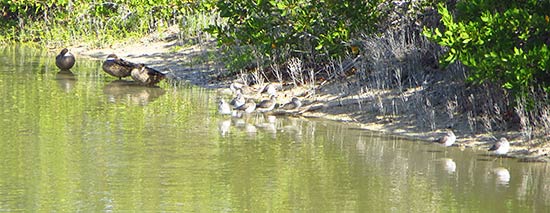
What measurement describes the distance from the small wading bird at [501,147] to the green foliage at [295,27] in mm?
5048

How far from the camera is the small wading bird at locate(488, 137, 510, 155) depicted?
11317mm

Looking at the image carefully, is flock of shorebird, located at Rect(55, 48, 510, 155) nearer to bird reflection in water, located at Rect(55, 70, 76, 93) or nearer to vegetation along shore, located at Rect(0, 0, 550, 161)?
vegetation along shore, located at Rect(0, 0, 550, 161)

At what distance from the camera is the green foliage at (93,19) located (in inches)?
968

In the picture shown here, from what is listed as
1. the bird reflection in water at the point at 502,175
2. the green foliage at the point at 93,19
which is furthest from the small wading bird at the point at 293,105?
the green foliage at the point at 93,19

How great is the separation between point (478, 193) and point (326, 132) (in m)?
3.78

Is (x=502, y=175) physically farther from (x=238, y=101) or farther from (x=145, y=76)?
(x=145, y=76)

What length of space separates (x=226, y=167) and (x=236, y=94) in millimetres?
5974

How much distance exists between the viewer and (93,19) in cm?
2536

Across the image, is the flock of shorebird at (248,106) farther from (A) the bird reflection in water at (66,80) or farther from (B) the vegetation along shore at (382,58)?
(A) the bird reflection in water at (66,80)

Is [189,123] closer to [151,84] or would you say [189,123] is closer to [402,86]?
[402,86]

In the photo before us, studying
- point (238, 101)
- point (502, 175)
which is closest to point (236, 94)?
point (238, 101)

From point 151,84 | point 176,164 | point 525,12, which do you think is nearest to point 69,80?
point 151,84

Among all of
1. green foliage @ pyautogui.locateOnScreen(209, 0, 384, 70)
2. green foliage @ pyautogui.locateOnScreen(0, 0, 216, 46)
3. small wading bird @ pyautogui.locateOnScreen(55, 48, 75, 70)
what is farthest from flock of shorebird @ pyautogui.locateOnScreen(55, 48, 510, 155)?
green foliage @ pyautogui.locateOnScreen(0, 0, 216, 46)

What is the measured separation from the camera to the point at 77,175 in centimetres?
1012
